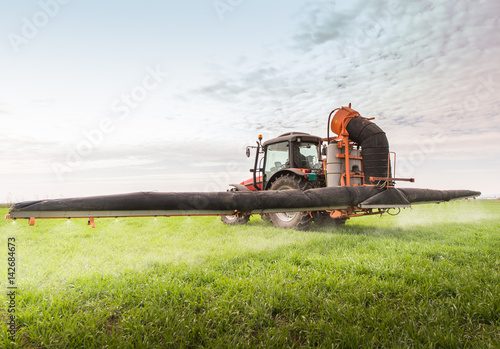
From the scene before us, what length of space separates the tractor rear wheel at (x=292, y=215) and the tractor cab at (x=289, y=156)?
237 mm

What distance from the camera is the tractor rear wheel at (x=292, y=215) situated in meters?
7.61

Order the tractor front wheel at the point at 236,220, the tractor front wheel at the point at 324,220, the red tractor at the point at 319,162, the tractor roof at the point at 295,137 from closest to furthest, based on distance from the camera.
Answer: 1. the red tractor at the point at 319,162
2. the tractor front wheel at the point at 324,220
3. the tractor roof at the point at 295,137
4. the tractor front wheel at the point at 236,220

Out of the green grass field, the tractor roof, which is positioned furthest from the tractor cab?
the green grass field

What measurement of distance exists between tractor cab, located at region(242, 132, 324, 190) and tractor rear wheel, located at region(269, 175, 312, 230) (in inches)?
9.3

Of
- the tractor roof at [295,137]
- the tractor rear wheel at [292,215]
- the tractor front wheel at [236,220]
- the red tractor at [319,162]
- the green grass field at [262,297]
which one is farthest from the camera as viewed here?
the tractor front wheel at [236,220]

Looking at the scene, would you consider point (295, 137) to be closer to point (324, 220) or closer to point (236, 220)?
point (324, 220)

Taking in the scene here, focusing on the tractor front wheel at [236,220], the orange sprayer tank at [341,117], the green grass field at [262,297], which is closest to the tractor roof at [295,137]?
the orange sprayer tank at [341,117]

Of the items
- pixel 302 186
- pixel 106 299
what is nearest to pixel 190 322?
pixel 106 299

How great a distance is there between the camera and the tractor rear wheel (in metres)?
7.61

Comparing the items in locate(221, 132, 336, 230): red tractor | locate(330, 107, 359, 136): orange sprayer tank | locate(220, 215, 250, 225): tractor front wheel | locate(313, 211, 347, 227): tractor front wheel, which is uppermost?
locate(330, 107, 359, 136): orange sprayer tank

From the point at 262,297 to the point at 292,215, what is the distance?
5174 millimetres

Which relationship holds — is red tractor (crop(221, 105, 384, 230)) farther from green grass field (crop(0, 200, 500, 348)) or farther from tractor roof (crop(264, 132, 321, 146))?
green grass field (crop(0, 200, 500, 348))

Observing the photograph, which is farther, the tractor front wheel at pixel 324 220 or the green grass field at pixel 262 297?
the tractor front wheel at pixel 324 220

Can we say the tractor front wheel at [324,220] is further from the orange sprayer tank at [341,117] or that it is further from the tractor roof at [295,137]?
the orange sprayer tank at [341,117]
